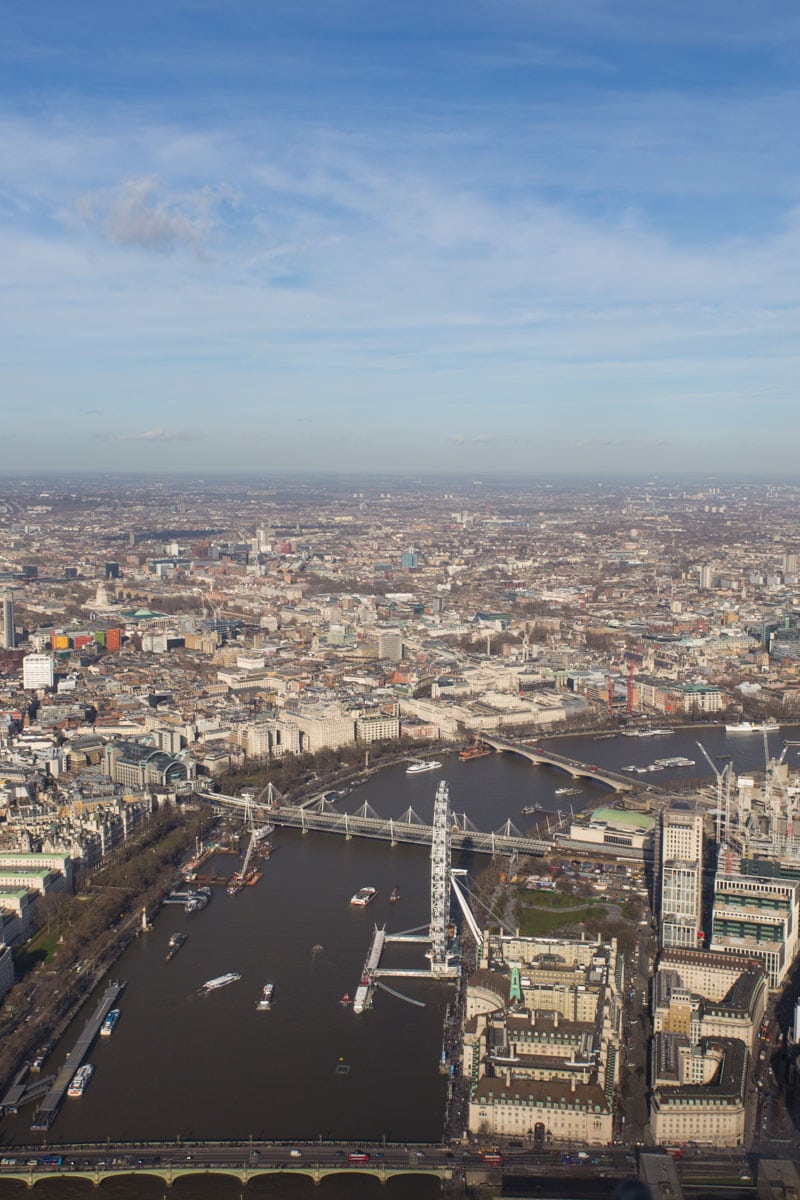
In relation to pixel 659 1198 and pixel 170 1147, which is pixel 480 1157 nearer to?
pixel 659 1198

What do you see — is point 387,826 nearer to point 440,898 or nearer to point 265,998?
point 440,898

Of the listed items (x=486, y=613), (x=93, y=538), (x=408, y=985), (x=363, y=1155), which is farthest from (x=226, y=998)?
(x=93, y=538)

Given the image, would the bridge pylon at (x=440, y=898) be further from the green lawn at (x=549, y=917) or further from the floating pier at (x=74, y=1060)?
the floating pier at (x=74, y=1060)

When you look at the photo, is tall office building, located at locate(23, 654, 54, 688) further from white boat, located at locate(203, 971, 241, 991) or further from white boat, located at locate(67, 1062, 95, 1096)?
white boat, located at locate(67, 1062, 95, 1096)

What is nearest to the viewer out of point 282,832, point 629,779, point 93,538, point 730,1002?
point 730,1002

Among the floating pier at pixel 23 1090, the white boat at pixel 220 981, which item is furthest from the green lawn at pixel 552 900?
the floating pier at pixel 23 1090

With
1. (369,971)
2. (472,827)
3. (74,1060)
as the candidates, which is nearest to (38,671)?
(472,827)
